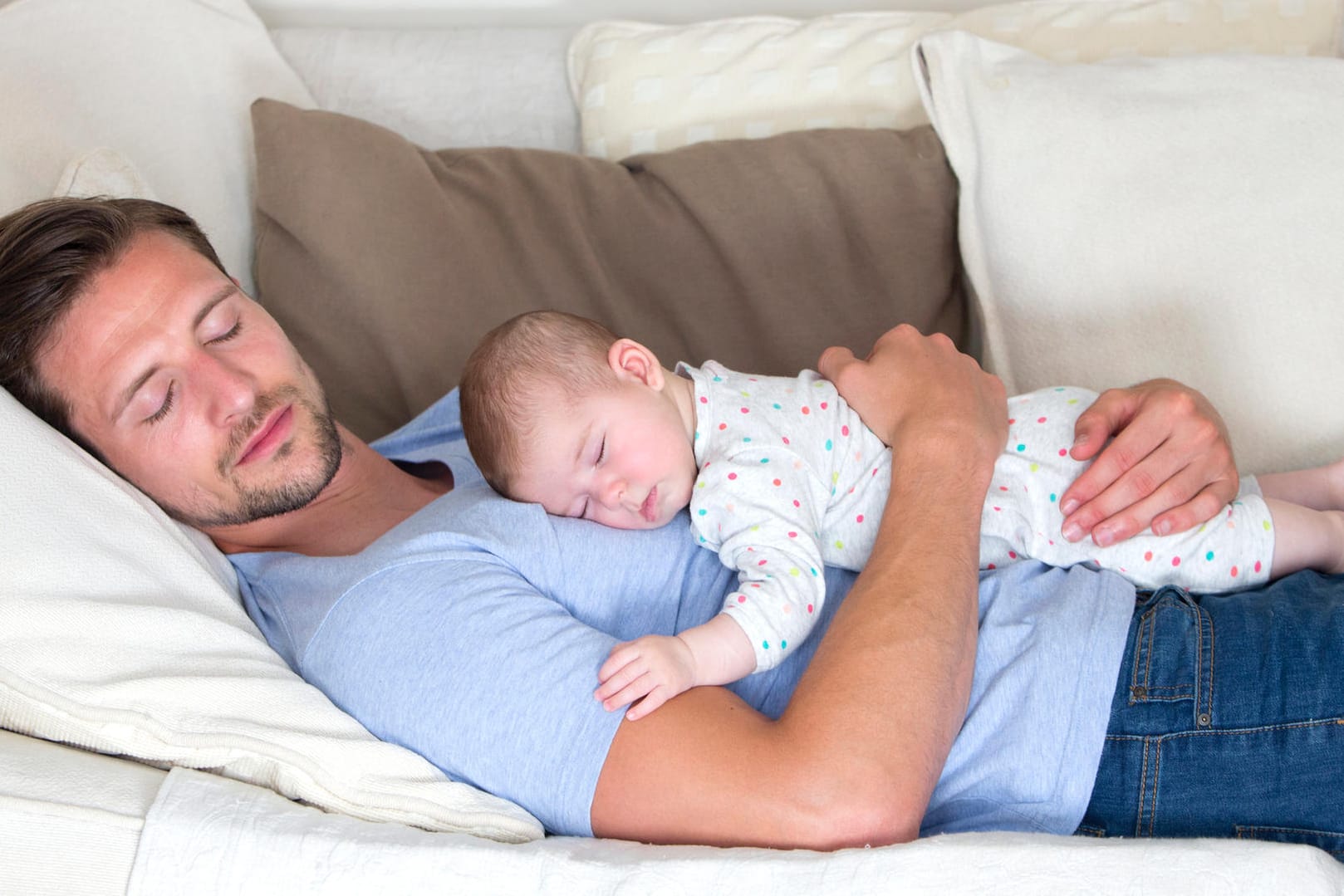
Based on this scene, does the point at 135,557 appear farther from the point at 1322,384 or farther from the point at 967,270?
the point at 1322,384

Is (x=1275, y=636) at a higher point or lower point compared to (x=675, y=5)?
lower

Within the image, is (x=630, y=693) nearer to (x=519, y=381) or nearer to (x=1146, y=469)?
(x=519, y=381)

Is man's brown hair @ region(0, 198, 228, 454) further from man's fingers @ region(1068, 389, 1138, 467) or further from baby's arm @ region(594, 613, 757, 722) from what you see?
man's fingers @ region(1068, 389, 1138, 467)

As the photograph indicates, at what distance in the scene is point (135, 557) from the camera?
4.11 ft

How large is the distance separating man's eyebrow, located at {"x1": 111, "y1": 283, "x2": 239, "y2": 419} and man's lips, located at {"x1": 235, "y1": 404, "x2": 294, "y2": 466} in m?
0.15

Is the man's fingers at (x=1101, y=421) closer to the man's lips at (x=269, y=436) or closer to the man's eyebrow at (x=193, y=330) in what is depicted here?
the man's lips at (x=269, y=436)

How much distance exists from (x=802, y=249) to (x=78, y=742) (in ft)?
4.33

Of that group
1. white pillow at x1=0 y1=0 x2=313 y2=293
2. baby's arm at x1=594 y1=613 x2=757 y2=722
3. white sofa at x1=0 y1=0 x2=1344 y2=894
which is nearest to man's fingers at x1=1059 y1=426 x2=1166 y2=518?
white sofa at x1=0 y1=0 x2=1344 y2=894

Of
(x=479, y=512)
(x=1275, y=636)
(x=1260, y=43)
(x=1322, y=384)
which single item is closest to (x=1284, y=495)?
(x=1322, y=384)

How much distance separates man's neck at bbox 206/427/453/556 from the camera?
5.25 feet

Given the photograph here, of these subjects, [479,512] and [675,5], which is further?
[675,5]

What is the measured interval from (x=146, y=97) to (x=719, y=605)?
1299 millimetres

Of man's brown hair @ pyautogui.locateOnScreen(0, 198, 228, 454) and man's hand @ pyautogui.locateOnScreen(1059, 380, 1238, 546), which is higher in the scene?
man's brown hair @ pyautogui.locateOnScreen(0, 198, 228, 454)

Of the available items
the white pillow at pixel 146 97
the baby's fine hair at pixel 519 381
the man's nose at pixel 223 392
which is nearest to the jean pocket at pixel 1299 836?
the baby's fine hair at pixel 519 381
